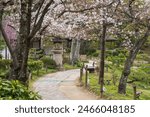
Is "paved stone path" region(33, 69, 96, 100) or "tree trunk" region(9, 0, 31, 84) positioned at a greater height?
"tree trunk" region(9, 0, 31, 84)

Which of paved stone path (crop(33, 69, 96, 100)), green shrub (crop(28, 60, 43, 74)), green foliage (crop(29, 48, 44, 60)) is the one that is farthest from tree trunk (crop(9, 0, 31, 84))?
green foliage (crop(29, 48, 44, 60))

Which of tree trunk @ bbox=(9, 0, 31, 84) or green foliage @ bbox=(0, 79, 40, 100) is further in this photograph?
tree trunk @ bbox=(9, 0, 31, 84)

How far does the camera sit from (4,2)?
54.1 feet

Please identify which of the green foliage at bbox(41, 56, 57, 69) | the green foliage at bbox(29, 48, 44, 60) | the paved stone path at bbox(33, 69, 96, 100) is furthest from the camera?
the green foliage at bbox(29, 48, 44, 60)

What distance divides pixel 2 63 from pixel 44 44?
1820cm

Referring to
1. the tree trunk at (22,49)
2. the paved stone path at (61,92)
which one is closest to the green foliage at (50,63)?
the paved stone path at (61,92)

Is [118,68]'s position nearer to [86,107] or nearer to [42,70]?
[42,70]

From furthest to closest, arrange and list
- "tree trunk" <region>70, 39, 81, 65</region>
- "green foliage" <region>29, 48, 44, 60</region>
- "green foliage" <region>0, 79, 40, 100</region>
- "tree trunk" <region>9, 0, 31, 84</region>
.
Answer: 1. "tree trunk" <region>70, 39, 81, 65</region>
2. "green foliage" <region>29, 48, 44, 60</region>
3. "tree trunk" <region>9, 0, 31, 84</region>
4. "green foliage" <region>0, 79, 40, 100</region>

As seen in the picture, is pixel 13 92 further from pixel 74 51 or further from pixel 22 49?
pixel 74 51

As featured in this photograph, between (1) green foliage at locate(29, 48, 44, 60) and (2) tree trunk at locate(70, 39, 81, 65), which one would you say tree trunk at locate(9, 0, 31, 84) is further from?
(2) tree trunk at locate(70, 39, 81, 65)

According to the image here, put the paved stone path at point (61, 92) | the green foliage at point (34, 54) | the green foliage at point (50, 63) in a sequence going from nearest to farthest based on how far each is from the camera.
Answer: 1. the paved stone path at point (61, 92)
2. the green foliage at point (50, 63)
3. the green foliage at point (34, 54)

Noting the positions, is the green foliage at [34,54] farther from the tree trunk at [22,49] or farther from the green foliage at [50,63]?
the tree trunk at [22,49]

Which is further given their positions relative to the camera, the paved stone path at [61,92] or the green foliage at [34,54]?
the green foliage at [34,54]

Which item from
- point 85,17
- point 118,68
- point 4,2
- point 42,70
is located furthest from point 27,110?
point 118,68
